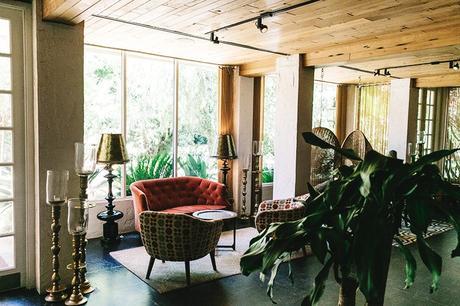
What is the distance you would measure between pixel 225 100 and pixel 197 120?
0.58 m

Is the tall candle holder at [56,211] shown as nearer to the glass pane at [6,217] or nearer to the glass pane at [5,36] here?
the glass pane at [6,217]

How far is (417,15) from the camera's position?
3.41 metres

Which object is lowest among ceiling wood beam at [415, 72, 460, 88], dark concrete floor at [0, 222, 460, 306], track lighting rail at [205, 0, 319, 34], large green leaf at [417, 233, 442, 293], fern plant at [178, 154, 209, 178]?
dark concrete floor at [0, 222, 460, 306]

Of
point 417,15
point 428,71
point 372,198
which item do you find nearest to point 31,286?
point 372,198

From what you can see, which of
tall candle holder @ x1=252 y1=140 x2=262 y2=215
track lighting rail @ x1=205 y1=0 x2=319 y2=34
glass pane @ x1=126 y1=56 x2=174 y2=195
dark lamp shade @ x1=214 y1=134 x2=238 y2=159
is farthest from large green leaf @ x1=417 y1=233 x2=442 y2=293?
tall candle holder @ x1=252 y1=140 x2=262 y2=215

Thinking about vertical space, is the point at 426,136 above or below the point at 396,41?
below

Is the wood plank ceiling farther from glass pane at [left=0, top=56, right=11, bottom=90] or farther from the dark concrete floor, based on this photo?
the dark concrete floor

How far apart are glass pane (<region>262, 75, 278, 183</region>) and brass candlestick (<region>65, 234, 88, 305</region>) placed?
14.8 feet

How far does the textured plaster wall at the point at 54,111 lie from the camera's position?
10.8 ft

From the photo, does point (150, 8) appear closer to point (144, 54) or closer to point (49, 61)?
point (49, 61)

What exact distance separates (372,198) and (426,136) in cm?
825

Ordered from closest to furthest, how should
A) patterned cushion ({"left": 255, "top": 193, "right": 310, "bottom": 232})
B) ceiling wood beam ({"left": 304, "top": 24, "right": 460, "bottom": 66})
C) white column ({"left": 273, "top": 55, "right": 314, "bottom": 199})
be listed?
ceiling wood beam ({"left": 304, "top": 24, "right": 460, "bottom": 66}) → patterned cushion ({"left": 255, "top": 193, "right": 310, "bottom": 232}) → white column ({"left": 273, "top": 55, "right": 314, "bottom": 199})

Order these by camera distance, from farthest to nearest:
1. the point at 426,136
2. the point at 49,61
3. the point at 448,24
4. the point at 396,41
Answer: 1. the point at 426,136
2. the point at 396,41
3. the point at 448,24
4. the point at 49,61

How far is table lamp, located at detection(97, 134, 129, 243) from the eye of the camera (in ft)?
15.3
